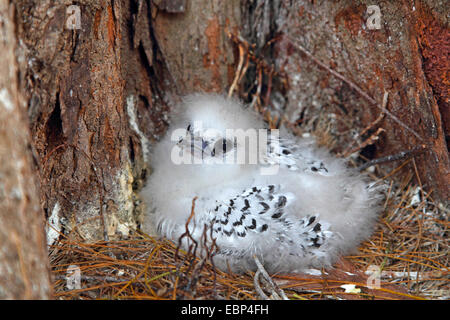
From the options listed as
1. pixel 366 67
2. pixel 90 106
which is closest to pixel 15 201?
pixel 90 106

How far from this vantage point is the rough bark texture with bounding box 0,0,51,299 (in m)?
1.26

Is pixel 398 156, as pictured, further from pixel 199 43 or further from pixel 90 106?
pixel 90 106

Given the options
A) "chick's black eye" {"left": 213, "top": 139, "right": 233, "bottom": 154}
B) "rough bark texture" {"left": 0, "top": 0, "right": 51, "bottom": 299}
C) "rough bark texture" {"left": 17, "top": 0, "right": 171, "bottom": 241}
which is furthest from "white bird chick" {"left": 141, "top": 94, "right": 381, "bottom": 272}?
"rough bark texture" {"left": 0, "top": 0, "right": 51, "bottom": 299}

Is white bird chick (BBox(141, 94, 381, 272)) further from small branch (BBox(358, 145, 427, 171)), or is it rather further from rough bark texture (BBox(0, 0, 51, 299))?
rough bark texture (BBox(0, 0, 51, 299))

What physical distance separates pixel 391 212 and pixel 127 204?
71.6 inches

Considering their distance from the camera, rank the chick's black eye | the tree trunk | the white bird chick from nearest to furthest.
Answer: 1. the tree trunk
2. the white bird chick
3. the chick's black eye

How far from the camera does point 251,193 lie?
2.32 metres

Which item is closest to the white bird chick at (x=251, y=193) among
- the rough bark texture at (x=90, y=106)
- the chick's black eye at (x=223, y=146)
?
the chick's black eye at (x=223, y=146)

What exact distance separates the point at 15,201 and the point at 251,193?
1.36 meters

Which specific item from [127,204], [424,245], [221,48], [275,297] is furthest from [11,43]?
[424,245]

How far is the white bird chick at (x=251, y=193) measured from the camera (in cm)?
223

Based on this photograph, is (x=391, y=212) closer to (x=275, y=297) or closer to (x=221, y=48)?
(x=275, y=297)

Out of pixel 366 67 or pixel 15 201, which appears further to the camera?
pixel 366 67

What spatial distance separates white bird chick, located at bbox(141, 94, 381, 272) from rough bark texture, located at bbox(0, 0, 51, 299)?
1000 millimetres
